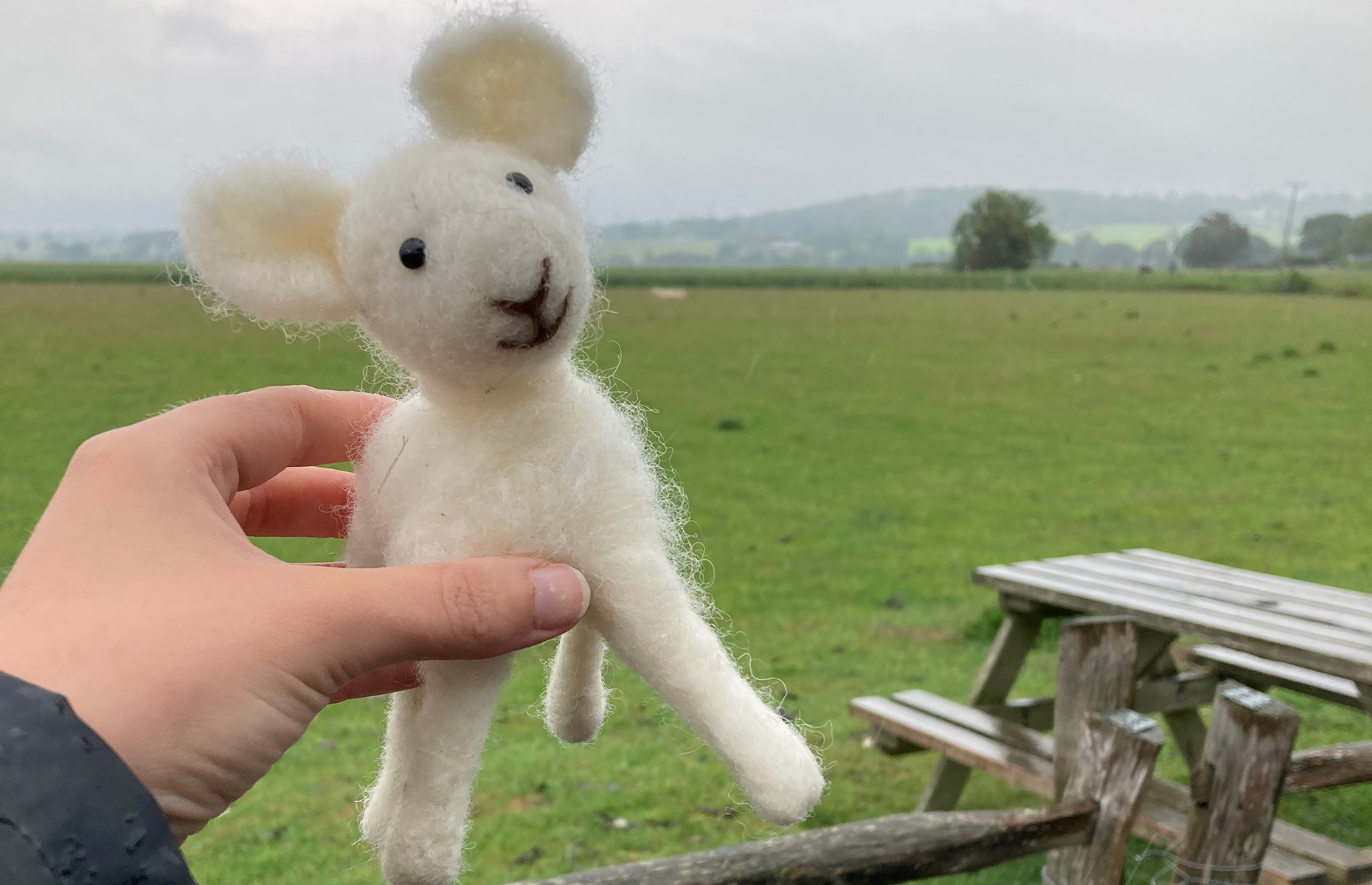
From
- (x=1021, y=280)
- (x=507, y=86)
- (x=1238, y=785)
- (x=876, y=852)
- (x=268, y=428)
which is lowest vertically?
(x=876, y=852)

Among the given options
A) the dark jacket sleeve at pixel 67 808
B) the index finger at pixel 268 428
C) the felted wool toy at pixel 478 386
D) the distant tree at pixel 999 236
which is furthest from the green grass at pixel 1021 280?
the dark jacket sleeve at pixel 67 808

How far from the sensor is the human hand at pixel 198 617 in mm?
613

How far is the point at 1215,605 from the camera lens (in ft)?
8.64

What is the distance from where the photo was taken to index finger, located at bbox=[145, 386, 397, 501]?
77cm

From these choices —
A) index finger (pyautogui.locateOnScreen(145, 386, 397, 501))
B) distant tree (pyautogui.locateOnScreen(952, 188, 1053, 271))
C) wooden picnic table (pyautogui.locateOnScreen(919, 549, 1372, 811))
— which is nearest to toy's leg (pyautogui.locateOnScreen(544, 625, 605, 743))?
index finger (pyautogui.locateOnScreen(145, 386, 397, 501))

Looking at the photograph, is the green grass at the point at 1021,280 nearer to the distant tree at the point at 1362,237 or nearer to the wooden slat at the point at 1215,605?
the distant tree at the point at 1362,237

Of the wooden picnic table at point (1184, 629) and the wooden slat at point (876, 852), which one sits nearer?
the wooden slat at point (876, 852)

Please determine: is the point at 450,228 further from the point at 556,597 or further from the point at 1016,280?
the point at 1016,280

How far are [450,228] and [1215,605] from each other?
8.64 ft

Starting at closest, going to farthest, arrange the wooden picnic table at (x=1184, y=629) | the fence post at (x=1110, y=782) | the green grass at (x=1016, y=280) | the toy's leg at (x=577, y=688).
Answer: the toy's leg at (x=577, y=688)
the fence post at (x=1110, y=782)
the wooden picnic table at (x=1184, y=629)
the green grass at (x=1016, y=280)

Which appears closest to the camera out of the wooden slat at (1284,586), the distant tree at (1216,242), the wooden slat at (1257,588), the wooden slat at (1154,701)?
the wooden slat at (1257,588)

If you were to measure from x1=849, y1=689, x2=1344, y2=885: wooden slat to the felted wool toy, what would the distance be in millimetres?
1917

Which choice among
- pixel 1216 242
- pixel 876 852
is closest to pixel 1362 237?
pixel 1216 242

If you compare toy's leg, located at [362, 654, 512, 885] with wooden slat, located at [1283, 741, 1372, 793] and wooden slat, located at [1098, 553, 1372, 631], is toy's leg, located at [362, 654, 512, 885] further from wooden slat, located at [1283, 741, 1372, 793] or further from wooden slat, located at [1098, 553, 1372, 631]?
wooden slat, located at [1098, 553, 1372, 631]
